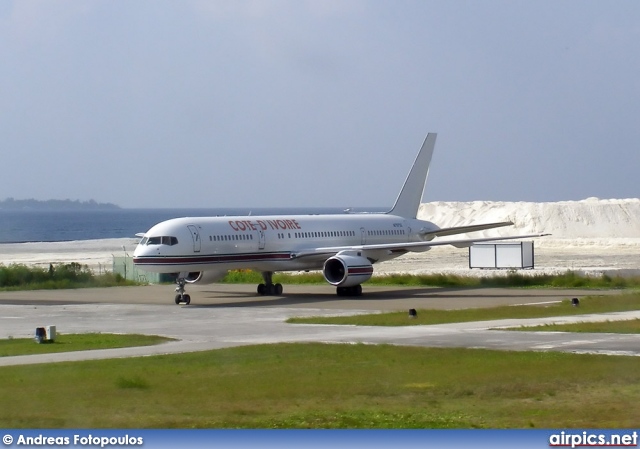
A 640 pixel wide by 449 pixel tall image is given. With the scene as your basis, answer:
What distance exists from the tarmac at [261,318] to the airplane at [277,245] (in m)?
1.28

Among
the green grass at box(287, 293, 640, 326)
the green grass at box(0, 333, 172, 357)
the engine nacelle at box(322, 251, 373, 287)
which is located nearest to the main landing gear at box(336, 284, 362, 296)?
the engine nacelle at box(322, 251, 373, 287)

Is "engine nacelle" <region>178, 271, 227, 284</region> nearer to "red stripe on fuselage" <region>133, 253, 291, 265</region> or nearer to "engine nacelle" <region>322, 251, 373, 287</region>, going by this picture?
"red stripe on fuselage" <region>133, 253, 291, 265</region>

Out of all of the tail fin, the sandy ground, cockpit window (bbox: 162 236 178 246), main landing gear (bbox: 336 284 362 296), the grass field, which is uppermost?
the tail fin

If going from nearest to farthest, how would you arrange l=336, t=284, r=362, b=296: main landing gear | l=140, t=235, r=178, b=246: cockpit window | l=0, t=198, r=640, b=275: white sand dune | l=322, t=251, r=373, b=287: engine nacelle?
l=140, t=235, r=178, b=246: cockpit window, l=322, t=251, r=373, b=287: engine nacelle, l=336, t=284, r=362, b=296: main landing gear, l=0, t=198, r=640, b=275: white sand dune

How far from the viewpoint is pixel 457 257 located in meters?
96.2

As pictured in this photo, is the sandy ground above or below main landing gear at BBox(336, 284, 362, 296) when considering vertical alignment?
above

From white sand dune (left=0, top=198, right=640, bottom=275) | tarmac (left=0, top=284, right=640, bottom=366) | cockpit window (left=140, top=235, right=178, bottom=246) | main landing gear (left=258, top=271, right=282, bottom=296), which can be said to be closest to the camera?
tarmac (left=0, top=284, right=640, bottom=366)

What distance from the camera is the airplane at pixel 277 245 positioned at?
4409 cm

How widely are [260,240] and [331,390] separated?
28.9 m

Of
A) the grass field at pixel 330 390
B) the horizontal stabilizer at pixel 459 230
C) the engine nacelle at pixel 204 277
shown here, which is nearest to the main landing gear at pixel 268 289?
the engine nacelle at pixel 204 277

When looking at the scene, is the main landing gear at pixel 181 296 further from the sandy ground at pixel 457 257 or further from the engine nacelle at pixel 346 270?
the sandy ground at pixel 457 257

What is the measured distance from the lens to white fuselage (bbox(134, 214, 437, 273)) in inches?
1727
